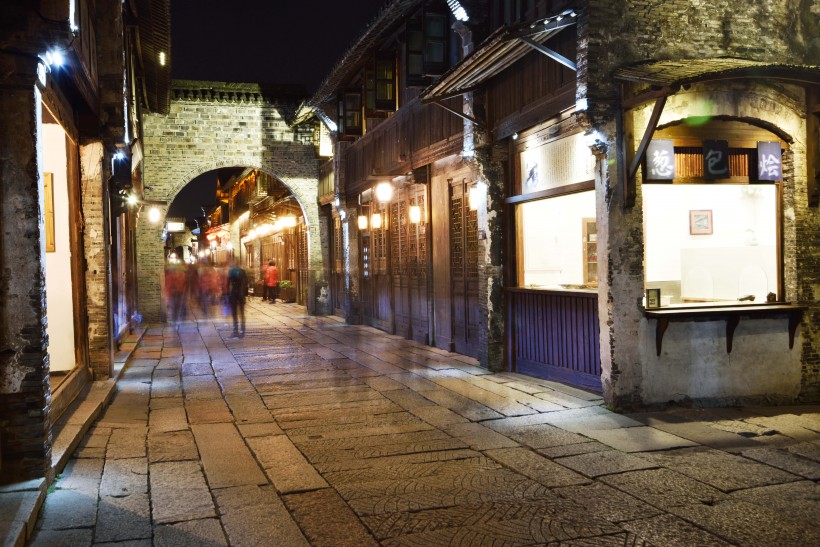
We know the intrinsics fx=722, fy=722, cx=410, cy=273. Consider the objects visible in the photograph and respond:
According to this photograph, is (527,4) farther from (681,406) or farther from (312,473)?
(312,473)

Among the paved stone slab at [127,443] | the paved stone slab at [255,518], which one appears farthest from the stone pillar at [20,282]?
the paved stone slab at [255,518]

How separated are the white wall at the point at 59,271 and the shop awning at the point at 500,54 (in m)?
5.21

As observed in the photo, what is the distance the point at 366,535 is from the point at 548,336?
593 centimetres

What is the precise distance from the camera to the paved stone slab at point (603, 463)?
5925 mm

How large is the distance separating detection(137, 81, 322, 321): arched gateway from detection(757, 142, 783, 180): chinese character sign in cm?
1719

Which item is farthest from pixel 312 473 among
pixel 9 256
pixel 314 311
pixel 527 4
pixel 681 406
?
pixel 314 311

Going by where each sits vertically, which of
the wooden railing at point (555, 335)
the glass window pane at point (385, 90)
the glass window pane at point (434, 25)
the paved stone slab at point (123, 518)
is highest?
the glass window pane at point (434, 25)

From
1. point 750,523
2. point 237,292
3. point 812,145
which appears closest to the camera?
point 750,523

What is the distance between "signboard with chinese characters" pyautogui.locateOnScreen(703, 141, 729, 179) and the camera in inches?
331

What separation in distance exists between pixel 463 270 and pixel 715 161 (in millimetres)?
5219

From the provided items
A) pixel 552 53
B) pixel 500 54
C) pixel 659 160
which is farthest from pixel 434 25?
pixel 659 160

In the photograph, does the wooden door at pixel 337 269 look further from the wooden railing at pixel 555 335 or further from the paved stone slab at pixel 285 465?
the paved stone slab at pixel 285 465

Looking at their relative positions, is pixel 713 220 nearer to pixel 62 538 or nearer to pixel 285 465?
pixel 285 465

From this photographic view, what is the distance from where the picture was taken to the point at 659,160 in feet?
26.8
